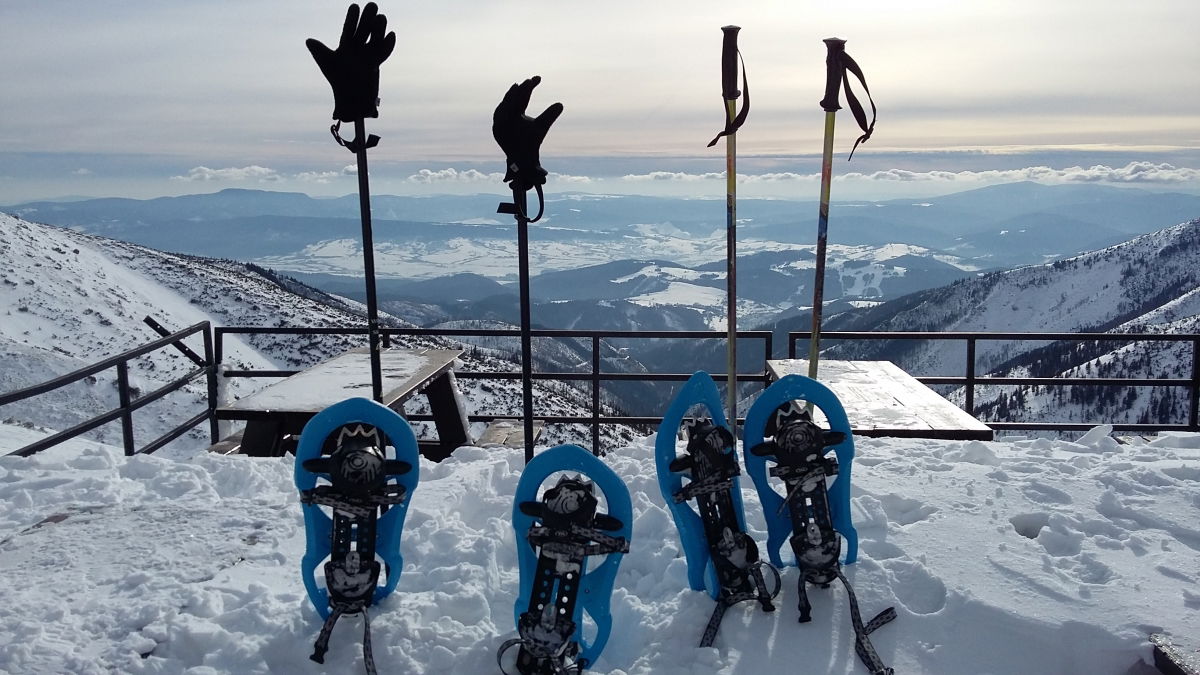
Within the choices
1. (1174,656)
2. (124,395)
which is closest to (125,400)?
(124,395)

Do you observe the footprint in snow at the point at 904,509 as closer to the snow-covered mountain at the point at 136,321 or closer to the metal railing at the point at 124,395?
the metal railing at the point at 124,395

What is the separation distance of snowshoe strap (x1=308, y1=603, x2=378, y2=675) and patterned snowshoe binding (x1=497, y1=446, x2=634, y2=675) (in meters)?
0.54

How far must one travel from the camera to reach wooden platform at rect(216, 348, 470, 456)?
245 inches

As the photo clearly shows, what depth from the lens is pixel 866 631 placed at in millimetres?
3600

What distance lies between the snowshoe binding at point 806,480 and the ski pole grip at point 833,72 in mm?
1385

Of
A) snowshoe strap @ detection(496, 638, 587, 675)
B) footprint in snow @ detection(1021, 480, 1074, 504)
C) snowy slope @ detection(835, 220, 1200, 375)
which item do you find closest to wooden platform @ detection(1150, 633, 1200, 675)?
footprint in snow @ detection(1021, 480, 1074, 504)

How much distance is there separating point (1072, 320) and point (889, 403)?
13926 cm

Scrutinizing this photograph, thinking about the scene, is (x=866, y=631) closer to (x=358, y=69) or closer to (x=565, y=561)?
(x=565, y=561)

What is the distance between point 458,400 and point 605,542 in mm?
5221

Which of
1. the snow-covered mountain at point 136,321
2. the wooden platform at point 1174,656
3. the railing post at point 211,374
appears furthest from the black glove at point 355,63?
the snow-covered mountain at point 136,321

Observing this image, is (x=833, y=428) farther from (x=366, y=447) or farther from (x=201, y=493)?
(x=201, y=493)

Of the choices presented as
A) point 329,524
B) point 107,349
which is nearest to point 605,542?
point 329,524

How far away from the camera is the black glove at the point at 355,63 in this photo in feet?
14.8

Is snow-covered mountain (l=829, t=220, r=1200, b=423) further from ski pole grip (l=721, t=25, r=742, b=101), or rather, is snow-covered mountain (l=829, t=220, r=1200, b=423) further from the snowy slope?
ski pole grip (l=721, t=25, r=742, b=101)
